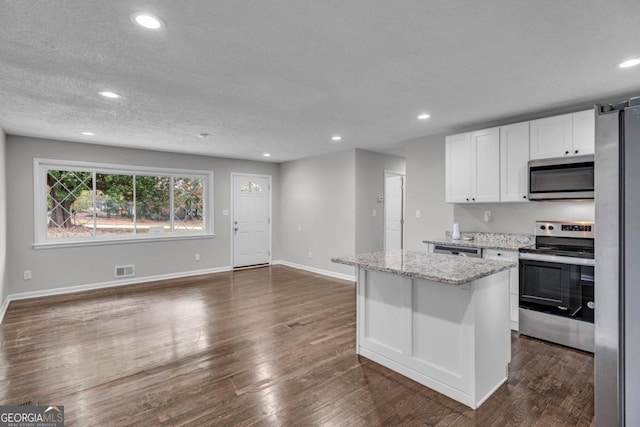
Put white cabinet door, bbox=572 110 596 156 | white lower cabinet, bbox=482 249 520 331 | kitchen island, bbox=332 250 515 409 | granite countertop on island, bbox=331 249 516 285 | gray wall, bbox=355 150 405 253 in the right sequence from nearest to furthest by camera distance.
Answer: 1. granite countertop on island, bbox=331 249 516 285
2. kitchen island, bbox=332 250 515 409
3. white cabinet door, bbox=572 110 596 156
4. white lower cabinet, bbox=482 249 520 331
5. gray wall, bbox=355 150 405 253

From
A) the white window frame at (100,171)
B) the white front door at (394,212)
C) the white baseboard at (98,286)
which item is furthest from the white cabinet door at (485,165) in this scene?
the white baseboard at (98,286)

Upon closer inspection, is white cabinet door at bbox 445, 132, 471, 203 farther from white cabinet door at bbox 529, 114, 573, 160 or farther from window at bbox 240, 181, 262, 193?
window at bbox 240, 181, 262, 193

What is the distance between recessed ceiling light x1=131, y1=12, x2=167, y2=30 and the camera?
176 cm

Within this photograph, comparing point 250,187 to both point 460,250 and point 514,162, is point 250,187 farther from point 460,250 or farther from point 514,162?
point 514,162

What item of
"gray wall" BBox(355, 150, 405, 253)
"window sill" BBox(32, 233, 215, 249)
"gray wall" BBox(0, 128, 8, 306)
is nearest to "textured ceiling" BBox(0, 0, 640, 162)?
"gray wall" BBox(0, 128, 8, 306)

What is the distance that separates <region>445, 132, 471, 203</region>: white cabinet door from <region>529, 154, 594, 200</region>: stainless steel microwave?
2.39 ft

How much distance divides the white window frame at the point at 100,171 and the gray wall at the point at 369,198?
117 inches

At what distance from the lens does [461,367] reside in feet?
7.21

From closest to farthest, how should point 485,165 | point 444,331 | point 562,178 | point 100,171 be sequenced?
point 444,331, point 562,178, point 485,165, point 100,171

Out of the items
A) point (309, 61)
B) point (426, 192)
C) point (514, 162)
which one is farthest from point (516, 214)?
point (309, 61)

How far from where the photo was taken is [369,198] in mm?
6090

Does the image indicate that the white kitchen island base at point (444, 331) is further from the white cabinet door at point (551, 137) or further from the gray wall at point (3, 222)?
the gray wall at point (3, 222)

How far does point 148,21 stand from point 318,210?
196 inches

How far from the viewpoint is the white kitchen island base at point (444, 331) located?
2.16 metres
